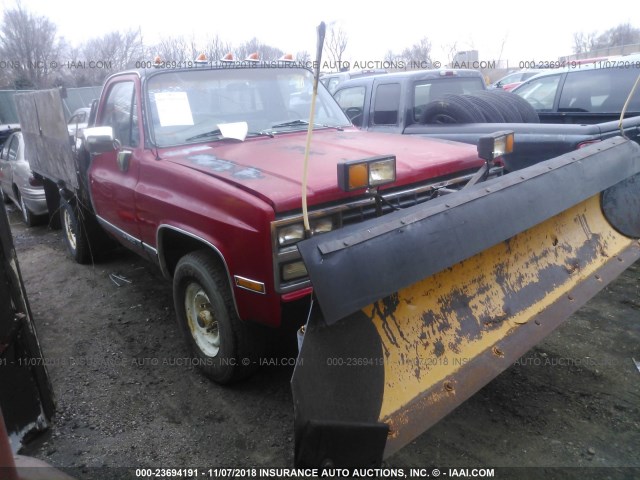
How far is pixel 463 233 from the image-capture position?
240 centimetres

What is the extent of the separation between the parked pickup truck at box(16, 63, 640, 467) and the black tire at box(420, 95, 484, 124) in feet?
5.20

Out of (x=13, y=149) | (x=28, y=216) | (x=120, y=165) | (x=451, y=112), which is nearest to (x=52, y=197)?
(x=28, y=216)

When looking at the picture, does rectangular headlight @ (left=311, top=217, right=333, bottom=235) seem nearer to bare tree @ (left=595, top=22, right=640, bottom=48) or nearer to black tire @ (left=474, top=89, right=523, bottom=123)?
black tire @ (left=474, top=89, right=523, bottom=123)

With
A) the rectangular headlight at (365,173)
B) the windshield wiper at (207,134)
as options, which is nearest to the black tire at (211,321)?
the windshield wiper at (207,134)

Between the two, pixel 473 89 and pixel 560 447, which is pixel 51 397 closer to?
pixel 560 447

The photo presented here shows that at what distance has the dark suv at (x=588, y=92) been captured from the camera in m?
5.83

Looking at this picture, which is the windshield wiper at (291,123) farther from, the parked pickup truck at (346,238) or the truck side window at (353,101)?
the truck side window at (353,101)

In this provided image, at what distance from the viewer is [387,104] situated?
20.2ft

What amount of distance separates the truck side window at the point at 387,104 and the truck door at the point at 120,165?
9.85ft

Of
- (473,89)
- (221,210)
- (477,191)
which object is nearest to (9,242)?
(221,210)

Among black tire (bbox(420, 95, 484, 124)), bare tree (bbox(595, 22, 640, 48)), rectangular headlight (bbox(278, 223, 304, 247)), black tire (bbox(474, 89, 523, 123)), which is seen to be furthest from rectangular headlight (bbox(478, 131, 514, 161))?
bare tree (bbox(595, 22, 640, 48))

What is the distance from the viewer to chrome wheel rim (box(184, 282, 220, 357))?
3.38 m

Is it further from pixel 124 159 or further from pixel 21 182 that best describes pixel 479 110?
pixel 21 182

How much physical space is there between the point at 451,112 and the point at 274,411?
150 inches
